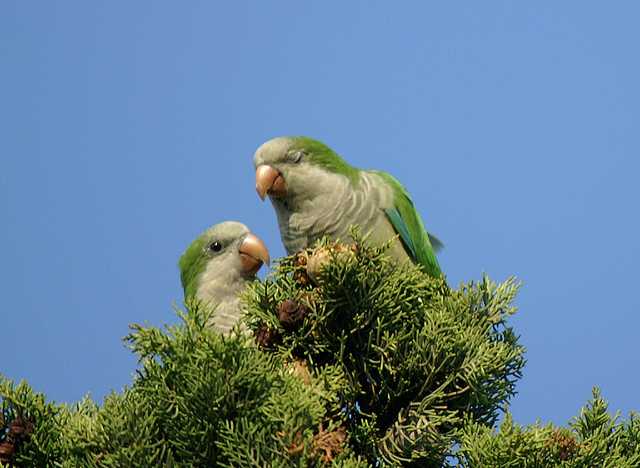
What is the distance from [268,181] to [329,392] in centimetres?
219

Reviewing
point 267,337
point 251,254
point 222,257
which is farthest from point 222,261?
point 267,337

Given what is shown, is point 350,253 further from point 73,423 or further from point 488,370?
point 73,423

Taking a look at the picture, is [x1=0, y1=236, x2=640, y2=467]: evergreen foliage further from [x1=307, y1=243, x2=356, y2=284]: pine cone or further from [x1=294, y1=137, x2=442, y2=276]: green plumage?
[x1=294, y1=137, x2=442, y2=276]: green plumage

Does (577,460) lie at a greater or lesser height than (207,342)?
greater

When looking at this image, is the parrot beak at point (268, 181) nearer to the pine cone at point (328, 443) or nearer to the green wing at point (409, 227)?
the green wing at point (409, 227)

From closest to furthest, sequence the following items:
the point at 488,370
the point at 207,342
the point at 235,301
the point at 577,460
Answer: the point at 207,342, the point at 577,460, the point at 488,370, the point at 235,301

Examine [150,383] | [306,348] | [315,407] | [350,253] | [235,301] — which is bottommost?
[150,383]

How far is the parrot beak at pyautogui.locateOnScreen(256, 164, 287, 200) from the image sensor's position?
5.39 m

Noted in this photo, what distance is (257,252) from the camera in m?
5.84

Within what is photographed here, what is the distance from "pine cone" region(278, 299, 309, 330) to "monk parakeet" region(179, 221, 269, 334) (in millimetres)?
2091

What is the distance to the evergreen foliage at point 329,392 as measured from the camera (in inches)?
123

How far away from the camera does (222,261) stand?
19.0ft

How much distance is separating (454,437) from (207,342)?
1100 millimetres

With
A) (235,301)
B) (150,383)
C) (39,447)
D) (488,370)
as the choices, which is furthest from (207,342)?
(235,301)
